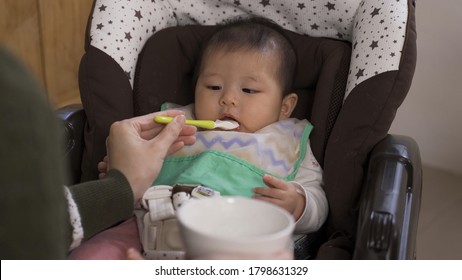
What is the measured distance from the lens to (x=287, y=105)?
1288mm

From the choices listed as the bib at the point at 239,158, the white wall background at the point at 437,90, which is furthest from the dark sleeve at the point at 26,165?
the white wall background at the point at 437,90

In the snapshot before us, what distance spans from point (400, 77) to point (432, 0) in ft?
2.97

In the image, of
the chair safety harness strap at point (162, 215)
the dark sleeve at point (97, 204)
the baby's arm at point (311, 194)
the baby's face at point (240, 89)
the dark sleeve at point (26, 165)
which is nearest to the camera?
the dark sleeve at point (26, 165)

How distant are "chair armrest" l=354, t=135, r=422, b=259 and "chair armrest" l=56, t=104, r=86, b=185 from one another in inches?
22.1

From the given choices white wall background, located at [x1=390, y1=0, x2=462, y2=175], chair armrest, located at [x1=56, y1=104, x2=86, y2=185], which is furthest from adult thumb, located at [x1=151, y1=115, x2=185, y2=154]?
white wall background, located at [x1=390, y1=0, x2=462, y2=175]

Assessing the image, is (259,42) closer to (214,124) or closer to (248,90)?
(248,90)

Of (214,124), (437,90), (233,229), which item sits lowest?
(437,90)

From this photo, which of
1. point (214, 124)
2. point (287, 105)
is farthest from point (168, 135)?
point (287, 105)

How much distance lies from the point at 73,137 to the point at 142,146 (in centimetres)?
26

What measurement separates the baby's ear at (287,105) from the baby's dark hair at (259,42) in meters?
0.01

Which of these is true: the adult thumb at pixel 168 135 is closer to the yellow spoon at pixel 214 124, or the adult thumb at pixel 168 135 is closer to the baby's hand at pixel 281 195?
the yellow spoon at pixel 214 124

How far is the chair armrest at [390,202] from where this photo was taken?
0.85 m

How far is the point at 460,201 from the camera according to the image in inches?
73.4
